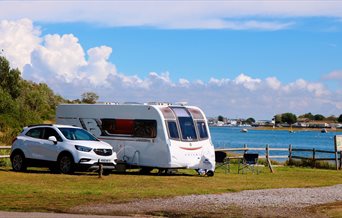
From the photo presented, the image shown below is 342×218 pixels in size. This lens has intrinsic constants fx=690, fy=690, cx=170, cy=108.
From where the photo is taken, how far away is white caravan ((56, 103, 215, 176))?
24.5 m

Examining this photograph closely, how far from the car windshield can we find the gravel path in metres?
7.95

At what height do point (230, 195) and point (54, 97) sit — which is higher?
point (54, 97)

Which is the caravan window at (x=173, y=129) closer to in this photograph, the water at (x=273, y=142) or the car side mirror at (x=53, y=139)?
the car side mirror at (x=53, y=139)

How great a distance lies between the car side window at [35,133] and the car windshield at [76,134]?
32.4 inches

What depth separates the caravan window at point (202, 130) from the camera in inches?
1008

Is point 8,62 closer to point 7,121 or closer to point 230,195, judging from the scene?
point 7,121

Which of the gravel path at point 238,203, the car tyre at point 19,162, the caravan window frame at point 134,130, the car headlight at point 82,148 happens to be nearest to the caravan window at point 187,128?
the caravan window frame at point 134,130

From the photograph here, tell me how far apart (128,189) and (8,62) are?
164 ft

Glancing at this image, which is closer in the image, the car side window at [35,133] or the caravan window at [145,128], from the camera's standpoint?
the caravan window at [145,128]

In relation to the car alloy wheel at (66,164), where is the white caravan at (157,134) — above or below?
above

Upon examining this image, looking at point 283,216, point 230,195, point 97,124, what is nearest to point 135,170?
point 97,124

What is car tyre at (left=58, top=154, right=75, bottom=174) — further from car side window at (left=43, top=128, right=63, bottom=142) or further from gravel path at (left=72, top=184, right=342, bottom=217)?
gravel path at (left=72, top=184, right=342, bottom=217)

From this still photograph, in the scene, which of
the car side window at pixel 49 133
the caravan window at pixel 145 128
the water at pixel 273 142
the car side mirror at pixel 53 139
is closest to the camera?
the car side mirror at pixel 53 139

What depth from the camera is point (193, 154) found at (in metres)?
24.9
